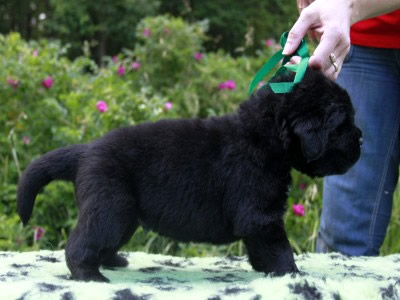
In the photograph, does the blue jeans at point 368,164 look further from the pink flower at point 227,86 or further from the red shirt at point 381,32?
the pink flower at point 227,86

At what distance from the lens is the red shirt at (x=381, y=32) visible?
3068 mm

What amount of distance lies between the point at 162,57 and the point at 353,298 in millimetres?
4373

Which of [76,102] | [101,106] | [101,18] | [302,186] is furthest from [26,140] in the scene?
[101,18]

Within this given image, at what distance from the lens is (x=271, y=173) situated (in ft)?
7.80

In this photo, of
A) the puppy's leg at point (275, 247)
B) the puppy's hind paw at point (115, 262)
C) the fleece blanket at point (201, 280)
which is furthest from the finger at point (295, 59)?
the puppy's hind paw at point (115, 262)

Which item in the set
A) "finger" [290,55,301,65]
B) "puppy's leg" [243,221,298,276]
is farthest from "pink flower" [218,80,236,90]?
"puppy's leg" [243,221,298,276]

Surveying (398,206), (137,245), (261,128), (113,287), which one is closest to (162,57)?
(137,245)

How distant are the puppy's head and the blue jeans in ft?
2.82

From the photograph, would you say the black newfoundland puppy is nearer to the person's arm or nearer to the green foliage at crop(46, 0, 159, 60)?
the person's arm

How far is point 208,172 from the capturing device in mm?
2402

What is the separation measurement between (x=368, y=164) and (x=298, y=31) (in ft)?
3.94

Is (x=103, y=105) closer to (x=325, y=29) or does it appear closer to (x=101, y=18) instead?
(x=325, y=29)

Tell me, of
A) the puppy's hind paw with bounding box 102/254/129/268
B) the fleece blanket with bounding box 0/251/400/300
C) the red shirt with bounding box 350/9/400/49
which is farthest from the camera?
the red shirt with bounding box 350/9/400/49

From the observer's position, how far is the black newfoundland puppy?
2.28 metres
